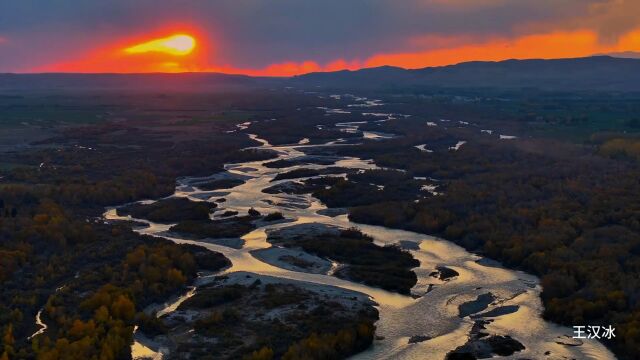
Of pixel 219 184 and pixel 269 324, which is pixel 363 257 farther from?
pixel 219 184

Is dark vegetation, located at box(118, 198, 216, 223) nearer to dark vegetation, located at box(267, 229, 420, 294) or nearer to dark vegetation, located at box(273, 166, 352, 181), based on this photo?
dark vegetation, located at box(267, 229, 420, 294)

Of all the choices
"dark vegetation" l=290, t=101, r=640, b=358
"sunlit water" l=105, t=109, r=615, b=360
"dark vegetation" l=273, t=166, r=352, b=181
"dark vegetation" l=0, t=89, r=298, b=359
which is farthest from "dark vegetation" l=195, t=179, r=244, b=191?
"sunlit water" l=105, t=109, r=615, b=360

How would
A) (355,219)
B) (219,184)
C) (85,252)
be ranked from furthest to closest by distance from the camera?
(219,184), (355,219), (85,252)

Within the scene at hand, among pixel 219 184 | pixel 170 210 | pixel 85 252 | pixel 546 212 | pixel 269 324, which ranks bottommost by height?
pixel 219 184

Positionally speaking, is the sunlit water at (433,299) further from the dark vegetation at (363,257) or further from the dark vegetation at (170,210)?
the dark vegetation at (170,210)

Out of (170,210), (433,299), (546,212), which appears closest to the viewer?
(433,299)

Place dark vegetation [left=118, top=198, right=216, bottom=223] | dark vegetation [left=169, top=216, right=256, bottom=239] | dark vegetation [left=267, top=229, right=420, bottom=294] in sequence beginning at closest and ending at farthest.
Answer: dark vegetation [left=267, top=229, right=420, bottom=294]
dark vegetation [left=169, top=216, right=256, bottom=239]
dark vegetation [left=118, top=198, right=216, bottom=223]

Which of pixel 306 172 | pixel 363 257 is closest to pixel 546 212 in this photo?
pixel 363 257
